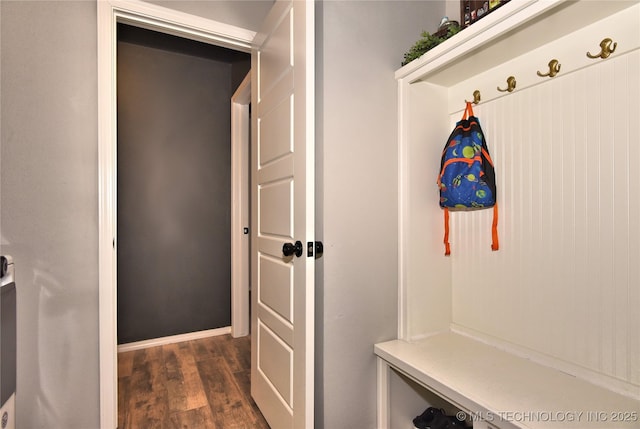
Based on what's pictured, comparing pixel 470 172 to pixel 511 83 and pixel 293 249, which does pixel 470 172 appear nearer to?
pixel 511 83

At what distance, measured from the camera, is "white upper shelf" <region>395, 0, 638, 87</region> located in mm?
1101

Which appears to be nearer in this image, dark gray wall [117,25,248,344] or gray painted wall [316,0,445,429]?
gray painted wall [316,0,445,429]

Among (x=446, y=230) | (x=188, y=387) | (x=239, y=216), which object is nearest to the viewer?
(x=446, y=230)

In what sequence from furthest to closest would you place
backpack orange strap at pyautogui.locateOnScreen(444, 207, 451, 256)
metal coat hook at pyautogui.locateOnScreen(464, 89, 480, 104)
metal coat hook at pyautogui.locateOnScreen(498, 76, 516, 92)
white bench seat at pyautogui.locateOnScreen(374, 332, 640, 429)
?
1. backpack orange strap at pyautogui.locateOnScreen(444, 207, 451, 256)
2. metal coat hook at pyautogui.locateOnScreen(464, 89, 480, 104)
3. metal coat hook at pyautogui.locateOnScreen(498, 76, 516, 92)
4. white bench seat at pyautogui.locateOnScreen(374, 332, 640, 429)

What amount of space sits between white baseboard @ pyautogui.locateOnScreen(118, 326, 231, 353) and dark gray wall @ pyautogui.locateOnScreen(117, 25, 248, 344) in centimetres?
4

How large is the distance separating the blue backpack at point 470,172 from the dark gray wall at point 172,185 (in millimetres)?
2171

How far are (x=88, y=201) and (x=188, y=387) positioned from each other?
1.38 meters

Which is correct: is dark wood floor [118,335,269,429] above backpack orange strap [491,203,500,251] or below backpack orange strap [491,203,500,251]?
below

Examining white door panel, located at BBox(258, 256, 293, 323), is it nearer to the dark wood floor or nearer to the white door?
the white door

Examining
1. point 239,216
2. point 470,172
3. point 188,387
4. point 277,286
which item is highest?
point 470,172

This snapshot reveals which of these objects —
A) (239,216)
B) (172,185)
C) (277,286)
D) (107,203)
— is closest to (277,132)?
(277,286)

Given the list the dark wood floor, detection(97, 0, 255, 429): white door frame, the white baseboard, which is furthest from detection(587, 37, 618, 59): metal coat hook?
the white baseboard

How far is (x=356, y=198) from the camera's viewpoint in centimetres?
156

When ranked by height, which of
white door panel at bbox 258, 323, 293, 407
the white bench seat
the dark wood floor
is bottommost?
the dark wood floor
